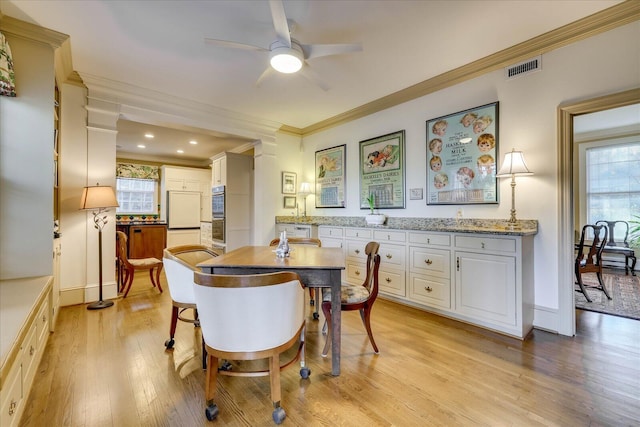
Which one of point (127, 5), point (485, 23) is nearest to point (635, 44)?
point (485, 23)

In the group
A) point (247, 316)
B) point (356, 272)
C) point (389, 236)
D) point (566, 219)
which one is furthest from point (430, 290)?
point (247, 316)

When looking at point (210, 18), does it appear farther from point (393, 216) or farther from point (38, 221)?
point (393, 216)

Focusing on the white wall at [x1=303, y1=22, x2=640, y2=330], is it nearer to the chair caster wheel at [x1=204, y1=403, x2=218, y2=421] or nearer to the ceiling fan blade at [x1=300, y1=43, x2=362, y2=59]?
the ceiling fan blade at [x1=300, y1=43, x2=362, y2=59]

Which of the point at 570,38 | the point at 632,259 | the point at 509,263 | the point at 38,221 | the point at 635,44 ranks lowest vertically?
the point at 632,259

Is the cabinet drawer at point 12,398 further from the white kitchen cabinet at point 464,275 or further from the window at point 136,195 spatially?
the window at point 136,195

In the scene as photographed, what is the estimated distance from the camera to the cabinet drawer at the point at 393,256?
326 cm

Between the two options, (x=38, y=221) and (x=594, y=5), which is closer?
(x=594, y=5)

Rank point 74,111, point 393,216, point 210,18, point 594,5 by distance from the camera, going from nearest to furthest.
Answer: point 594,5, point 210,18, point 74,111, point 393,216

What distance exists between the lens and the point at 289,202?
529cm

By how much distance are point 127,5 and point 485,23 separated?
2.95 m

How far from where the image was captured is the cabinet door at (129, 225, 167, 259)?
19.2 ft

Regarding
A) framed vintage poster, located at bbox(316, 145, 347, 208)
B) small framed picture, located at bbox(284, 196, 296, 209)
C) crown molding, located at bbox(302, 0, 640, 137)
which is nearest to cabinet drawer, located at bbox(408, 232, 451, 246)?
framed vintage poster, located at bbox(316, 145, 347, 208)

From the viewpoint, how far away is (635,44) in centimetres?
218

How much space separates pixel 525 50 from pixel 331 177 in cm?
299
